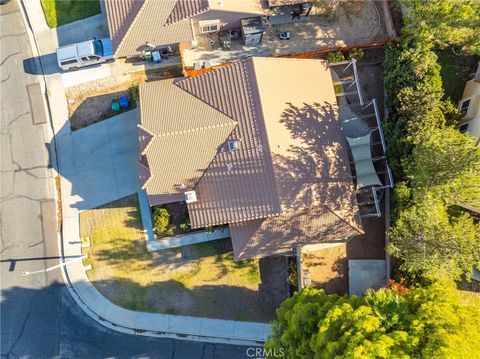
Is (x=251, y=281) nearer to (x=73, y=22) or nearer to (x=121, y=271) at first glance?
(x=121, y=271)

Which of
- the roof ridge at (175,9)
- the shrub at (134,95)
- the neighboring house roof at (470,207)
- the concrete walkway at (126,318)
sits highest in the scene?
the roof ridge at (175,9)

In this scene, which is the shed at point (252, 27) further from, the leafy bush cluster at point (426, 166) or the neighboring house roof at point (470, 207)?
the neighboring house roof at point (470, 207)

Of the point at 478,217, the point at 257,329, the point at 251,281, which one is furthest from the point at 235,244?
the point at 478,217

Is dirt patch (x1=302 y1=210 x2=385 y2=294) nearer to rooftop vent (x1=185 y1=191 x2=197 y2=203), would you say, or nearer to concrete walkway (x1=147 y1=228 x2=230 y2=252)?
concrete walkway (x1=147 y1=228 x2=230 y2=252)

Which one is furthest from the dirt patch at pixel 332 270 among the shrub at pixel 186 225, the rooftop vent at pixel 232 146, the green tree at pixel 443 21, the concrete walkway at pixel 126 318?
the green tree at pixel 443 21

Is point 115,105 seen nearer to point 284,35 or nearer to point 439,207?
point 284,35

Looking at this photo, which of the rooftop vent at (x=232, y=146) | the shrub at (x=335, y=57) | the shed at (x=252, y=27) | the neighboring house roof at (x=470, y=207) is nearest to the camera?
the neighboring house roof at (x=470, y=207)

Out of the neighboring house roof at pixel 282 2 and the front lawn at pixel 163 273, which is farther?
the front lawn at pixel 163 273
